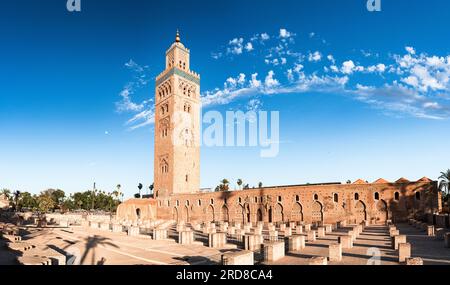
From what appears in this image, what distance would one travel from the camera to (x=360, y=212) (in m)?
26.2

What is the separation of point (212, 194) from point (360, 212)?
57.3 feet

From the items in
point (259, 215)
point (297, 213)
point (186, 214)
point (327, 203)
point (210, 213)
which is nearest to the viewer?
point (327, 203)

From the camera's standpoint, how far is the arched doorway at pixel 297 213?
29.0 m

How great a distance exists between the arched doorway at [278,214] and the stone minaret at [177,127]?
16888 mm

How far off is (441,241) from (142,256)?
1369cm

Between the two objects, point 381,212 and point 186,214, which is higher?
point 381,212

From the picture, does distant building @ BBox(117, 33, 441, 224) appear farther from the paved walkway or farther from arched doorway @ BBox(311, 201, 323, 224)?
the paved walkway

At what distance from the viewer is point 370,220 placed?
25.8 m

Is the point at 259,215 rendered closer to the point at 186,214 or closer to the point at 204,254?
the point at 186,214

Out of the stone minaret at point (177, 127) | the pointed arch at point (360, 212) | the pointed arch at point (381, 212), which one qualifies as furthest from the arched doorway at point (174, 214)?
the pointed arch at point (381, 212)

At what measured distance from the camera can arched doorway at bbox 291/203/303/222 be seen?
2900cm

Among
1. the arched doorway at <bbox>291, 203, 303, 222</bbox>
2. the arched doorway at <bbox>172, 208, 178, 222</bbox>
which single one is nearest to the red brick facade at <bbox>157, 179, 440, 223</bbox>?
the arched doorway at <bbox>291, 203, 303, 222</bbox>

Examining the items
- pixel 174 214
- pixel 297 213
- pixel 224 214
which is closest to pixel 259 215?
pixel 297 213

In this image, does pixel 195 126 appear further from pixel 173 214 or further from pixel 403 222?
pixel 403 222
